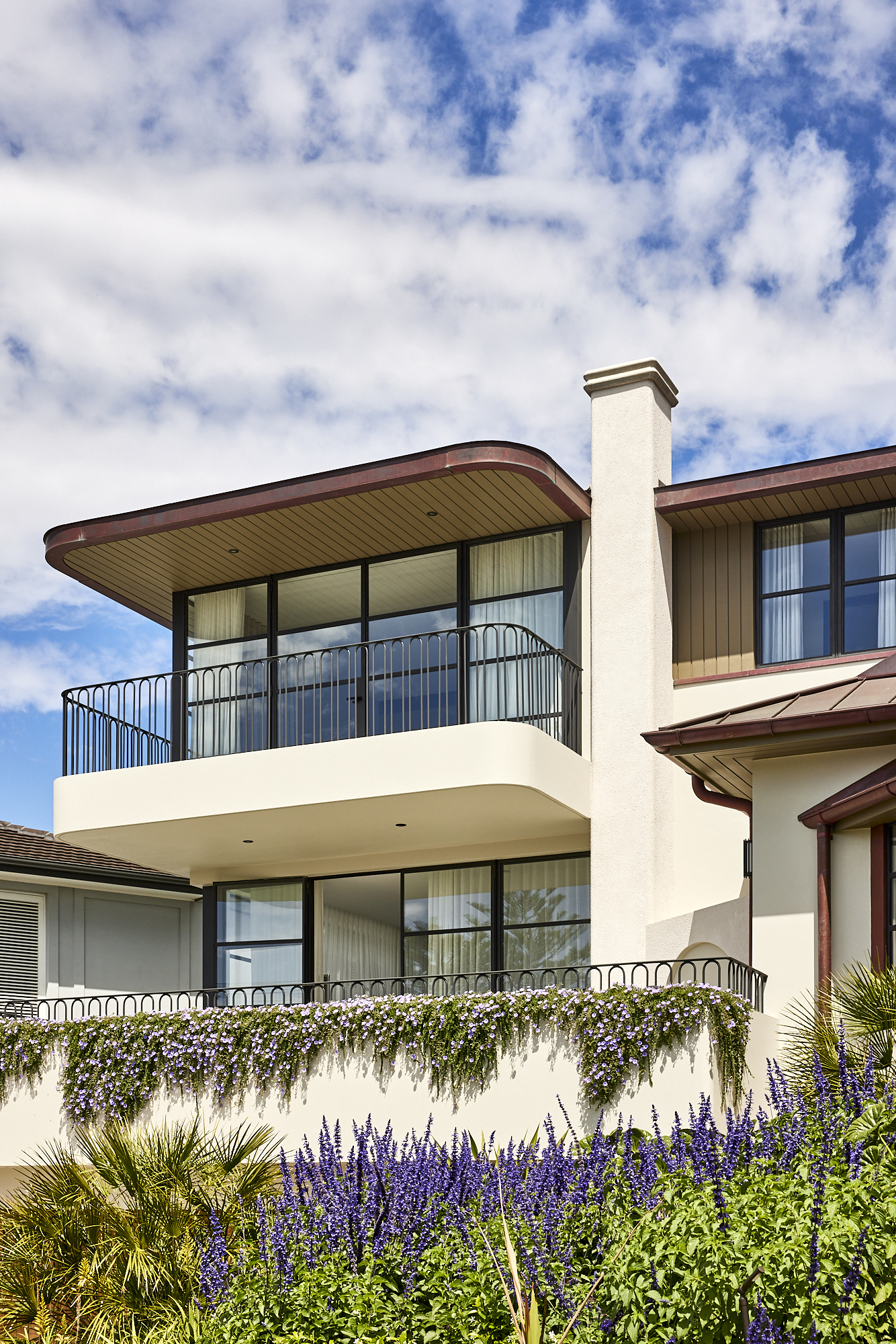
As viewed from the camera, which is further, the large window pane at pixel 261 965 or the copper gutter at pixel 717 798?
the large window pane at pixel 261 965

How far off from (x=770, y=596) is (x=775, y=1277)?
1084cm

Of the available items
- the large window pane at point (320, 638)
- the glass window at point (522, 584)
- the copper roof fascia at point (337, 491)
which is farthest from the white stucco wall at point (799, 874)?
the large window pane at point (320, 638)

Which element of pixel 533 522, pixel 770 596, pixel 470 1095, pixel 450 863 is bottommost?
pixel 470 1095

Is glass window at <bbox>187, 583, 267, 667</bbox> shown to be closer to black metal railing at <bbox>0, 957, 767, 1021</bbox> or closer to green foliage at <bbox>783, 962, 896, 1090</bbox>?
black metal railing at <bbox>0, 957, 767, 1021</bbox>

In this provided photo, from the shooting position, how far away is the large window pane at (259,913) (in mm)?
17609

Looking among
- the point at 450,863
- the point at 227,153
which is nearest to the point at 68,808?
the point at 450,863

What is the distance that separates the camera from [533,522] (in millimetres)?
16266

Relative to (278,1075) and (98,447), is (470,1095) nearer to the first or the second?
(278,1075)

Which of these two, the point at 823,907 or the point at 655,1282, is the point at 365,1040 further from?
the point at 655,1282

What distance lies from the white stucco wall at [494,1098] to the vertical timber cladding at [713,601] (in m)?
4.87

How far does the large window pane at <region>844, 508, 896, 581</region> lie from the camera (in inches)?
590

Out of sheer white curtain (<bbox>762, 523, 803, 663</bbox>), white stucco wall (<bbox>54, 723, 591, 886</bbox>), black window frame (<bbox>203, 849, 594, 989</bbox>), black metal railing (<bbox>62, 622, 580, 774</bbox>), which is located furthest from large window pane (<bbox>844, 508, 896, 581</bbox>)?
black window frame (<bbox>203, 849, 594, 989</bbox>)

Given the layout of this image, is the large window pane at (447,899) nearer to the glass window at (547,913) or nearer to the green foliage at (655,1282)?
the glass window at (547,913)

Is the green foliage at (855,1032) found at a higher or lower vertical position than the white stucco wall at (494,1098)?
higher
